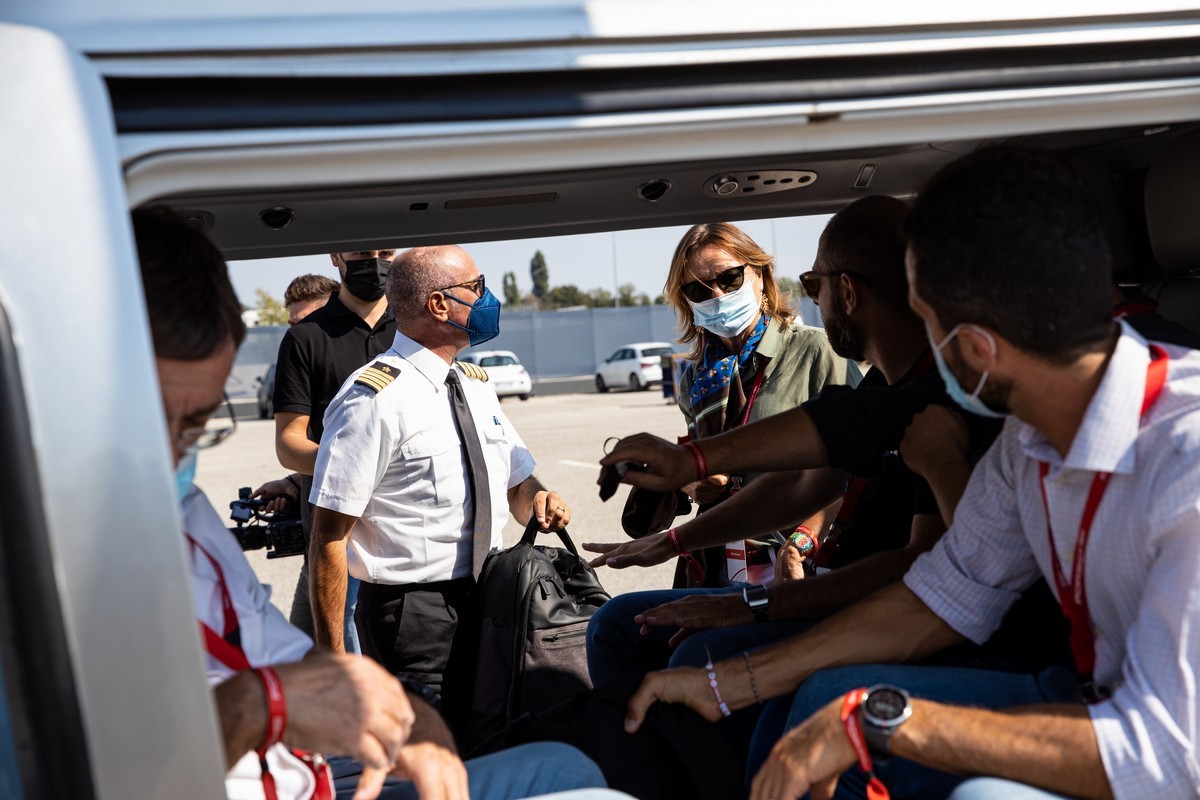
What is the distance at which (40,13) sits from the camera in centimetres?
117

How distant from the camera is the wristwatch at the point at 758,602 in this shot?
234cm

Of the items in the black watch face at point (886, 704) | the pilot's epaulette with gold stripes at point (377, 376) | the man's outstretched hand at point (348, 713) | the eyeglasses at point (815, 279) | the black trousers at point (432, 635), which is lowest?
the black trousers at point (432, 635)

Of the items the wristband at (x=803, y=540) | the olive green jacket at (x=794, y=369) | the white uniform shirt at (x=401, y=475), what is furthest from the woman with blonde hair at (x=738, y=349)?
the white uniform shirt at (x=401, y=475)

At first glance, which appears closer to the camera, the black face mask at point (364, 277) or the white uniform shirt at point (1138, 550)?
the white uniform shirt at point (1138, 550)

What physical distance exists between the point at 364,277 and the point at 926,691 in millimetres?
2733

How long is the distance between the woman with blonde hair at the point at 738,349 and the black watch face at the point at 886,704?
1679 mm

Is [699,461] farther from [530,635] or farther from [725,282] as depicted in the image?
[725,282]

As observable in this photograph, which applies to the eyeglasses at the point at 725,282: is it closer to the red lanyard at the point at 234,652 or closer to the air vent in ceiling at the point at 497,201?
the air vent in ceiling at the point at 497,201

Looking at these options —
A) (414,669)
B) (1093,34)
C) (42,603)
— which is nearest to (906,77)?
(1093,34)

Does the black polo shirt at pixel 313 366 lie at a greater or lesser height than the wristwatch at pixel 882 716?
greater

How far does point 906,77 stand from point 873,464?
983mm

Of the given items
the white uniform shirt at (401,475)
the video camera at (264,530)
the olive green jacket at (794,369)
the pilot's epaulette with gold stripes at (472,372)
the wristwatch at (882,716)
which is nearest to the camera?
the wristwatch at (882,716)

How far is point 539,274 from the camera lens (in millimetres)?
70938

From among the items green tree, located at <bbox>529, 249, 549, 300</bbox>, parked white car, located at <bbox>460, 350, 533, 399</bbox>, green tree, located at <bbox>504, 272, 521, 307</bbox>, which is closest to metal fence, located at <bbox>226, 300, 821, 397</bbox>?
parked white car, located at <bbox>460, 350, 533, 399</bbox>
